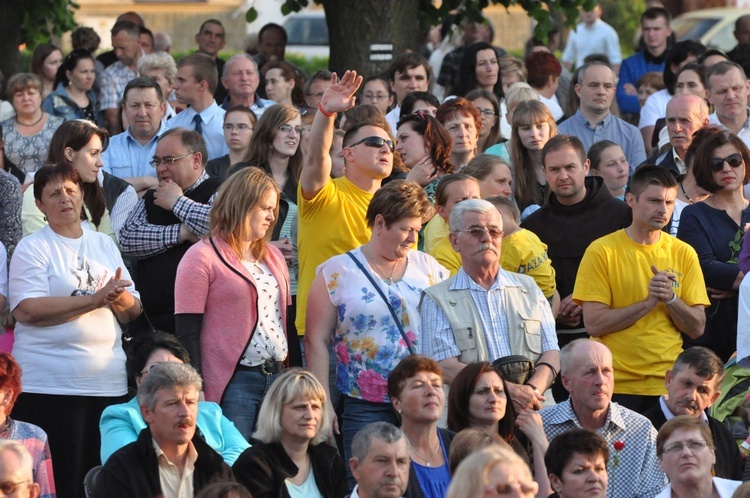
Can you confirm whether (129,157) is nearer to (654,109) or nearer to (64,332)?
(64,332)

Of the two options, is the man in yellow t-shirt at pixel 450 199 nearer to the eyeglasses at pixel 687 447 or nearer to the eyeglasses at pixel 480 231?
the eyeglasses at pixel 480 231

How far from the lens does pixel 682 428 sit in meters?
7.38

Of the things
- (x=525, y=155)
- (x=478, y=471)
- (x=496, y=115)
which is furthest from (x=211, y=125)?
(x=478, y=471)

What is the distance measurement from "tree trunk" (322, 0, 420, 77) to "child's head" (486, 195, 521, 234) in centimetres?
533

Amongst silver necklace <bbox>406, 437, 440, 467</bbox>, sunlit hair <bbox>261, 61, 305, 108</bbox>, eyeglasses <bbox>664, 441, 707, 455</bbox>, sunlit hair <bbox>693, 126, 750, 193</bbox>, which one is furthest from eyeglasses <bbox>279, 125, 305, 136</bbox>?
eyeglasses <bbox>664, 441, 707, 455</bbox>

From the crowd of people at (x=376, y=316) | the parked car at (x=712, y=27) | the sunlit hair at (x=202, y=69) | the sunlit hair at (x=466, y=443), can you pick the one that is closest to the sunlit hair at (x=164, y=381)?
the crowd of people at (x=376, y=316)

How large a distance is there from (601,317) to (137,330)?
268cm

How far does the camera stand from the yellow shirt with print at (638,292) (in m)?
8.70

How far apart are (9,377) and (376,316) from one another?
1.89 meters

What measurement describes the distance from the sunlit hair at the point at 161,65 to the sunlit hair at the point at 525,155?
3.70 m

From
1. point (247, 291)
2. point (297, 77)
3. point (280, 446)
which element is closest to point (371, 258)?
point (247, 291)

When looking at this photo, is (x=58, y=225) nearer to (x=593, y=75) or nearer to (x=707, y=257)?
(x=707, y=257)

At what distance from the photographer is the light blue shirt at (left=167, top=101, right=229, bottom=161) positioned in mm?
11883

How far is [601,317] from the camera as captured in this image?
877cm
